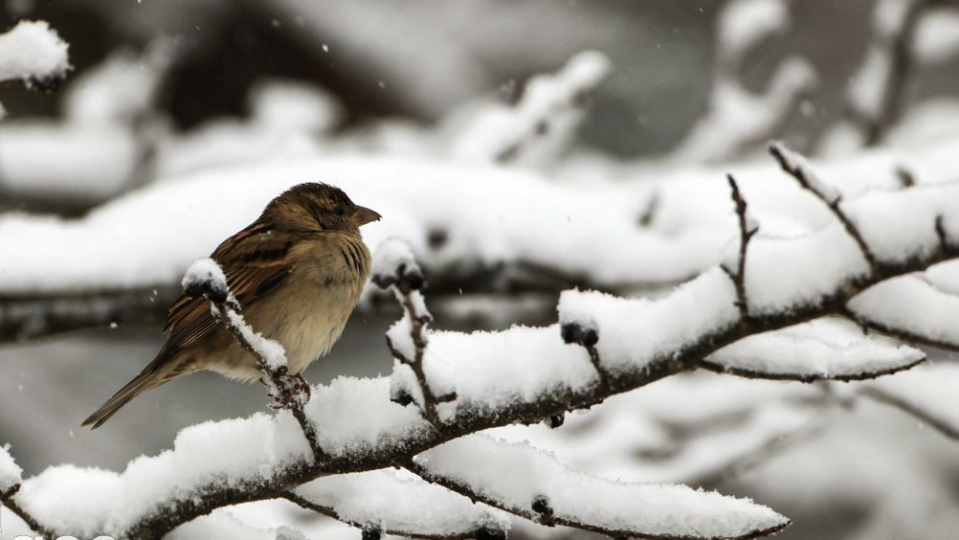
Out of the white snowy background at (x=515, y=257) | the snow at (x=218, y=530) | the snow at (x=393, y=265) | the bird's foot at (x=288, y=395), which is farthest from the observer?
the snow at (x=218, y=530)

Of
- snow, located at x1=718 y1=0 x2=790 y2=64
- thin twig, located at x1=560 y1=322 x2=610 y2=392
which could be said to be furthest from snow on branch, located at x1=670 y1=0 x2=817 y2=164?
thin twig, located at x1=560 y1=322 x2=610 y2=392

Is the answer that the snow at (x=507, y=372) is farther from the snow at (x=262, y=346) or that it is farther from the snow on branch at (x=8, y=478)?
the snow on branch at (x=8, y=478)

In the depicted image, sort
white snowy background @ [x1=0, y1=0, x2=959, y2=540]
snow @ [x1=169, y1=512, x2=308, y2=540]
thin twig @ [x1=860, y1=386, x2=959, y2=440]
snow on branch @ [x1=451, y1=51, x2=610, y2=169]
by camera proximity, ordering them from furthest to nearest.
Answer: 1. snow on branch @ [x1=451, y1=51, x2=610, y2=169]
2. thin twig @ [x1=860, y1=386, x2=959, y2=440]
3. snow @ [x1=169, y1=512, x2=308, y2=540]
4. white snowy background @ [x1=0, y1=0, x2=959, y2=540]

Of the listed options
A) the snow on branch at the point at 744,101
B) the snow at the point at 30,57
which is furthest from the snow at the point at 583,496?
the snow on branch at the point at 744,101

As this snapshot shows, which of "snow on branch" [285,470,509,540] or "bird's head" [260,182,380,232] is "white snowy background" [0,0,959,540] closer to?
"snow on branch" [285,470,509,540]

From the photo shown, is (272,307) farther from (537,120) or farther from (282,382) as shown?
(537,120)

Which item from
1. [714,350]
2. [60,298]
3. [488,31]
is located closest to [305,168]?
[60,298]

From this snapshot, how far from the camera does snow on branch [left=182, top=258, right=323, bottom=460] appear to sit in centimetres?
206

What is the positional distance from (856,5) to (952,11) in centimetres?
256

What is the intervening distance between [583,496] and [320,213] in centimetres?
203

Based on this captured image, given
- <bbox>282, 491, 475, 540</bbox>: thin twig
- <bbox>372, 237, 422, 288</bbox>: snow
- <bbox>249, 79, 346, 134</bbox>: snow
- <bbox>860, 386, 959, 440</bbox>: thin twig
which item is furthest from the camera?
<bbox>249, 79, 346, 134</bbox>: snow

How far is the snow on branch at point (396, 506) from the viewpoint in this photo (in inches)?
97.3

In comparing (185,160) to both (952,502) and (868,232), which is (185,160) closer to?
(952,502)

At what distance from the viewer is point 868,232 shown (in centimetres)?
202
